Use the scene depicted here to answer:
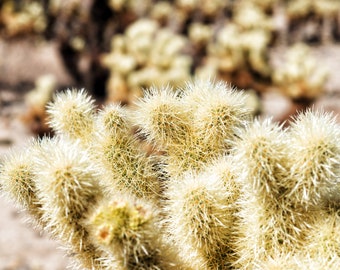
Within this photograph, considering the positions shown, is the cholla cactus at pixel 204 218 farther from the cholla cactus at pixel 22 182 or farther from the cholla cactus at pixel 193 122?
the cholla cactus at pixel 22 182

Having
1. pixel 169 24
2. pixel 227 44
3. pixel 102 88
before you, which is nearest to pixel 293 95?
pixel 227 44

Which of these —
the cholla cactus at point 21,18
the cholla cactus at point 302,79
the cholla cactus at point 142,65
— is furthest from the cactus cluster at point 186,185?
the cholla cactus at point 21,18

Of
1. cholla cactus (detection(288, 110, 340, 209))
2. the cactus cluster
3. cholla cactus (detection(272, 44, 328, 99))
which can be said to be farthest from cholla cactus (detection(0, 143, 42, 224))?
cholla cactus (detection(272, 44, 328, 99))

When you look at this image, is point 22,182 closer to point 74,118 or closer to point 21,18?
point 74,118

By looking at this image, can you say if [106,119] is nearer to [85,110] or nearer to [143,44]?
[85,110]

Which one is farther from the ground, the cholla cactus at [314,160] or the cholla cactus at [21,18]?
the cholla cactus at [314,160]

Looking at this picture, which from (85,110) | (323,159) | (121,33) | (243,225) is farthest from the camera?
(121,33)

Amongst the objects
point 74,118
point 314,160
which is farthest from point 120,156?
point 314,160
